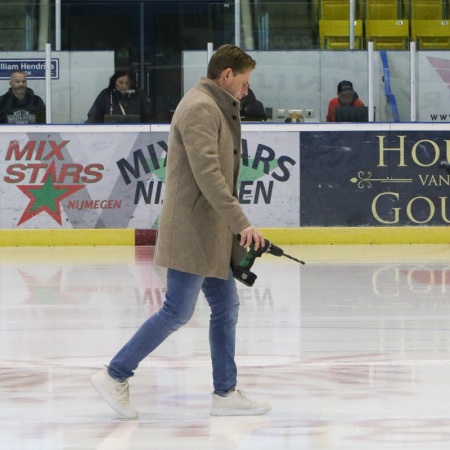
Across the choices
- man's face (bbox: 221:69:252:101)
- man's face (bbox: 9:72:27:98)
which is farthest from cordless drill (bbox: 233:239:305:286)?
man's face (bbox: 9:72:27:98)

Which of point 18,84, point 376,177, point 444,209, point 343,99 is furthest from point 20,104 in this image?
point 444,209

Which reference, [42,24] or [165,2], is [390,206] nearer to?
[165,2]

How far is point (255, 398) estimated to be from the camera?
249 inches

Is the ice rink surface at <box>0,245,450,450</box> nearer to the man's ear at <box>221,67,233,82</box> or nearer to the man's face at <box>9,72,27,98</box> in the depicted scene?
the man's ear at <box>221,67,233,82</box>

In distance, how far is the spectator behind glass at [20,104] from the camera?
52.6ft

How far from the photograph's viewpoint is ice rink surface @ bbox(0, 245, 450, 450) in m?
5.55

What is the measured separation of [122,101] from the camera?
1599 centimetres

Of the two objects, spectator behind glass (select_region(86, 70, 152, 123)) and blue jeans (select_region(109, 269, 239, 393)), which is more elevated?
spectator behind glass (select_region(86, 70, 152, 123))

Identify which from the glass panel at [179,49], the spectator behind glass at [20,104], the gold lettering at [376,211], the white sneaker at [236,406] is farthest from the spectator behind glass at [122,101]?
the white sneaker at [236,406]

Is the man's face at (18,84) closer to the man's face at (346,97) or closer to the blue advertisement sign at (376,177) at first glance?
the blue advertisement sign at (376,177)

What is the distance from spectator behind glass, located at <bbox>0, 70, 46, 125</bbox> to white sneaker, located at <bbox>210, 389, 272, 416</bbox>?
10472 millimetres

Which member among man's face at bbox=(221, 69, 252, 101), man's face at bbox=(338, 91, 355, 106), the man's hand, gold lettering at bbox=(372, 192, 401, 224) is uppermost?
man's face at bbox=(338, 91, 355, 106)

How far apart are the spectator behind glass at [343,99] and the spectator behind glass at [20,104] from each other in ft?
11.1

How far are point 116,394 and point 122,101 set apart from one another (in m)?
10.4
